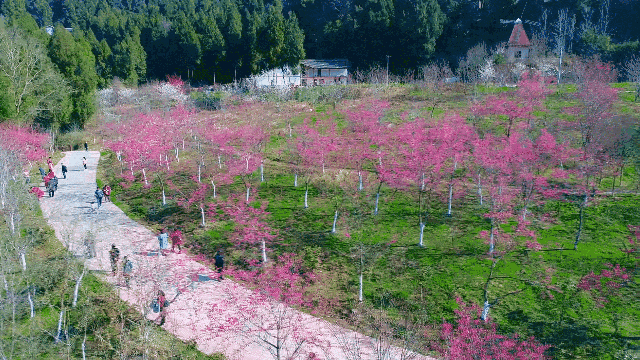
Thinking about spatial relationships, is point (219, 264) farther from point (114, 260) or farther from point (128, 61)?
point (128, 61)

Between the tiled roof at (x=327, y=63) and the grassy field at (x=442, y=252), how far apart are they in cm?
3213

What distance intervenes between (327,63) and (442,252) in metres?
46.1

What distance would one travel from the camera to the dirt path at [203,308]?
1570 centimetres

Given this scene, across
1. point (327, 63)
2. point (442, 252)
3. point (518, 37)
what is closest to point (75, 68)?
point (327, 63)

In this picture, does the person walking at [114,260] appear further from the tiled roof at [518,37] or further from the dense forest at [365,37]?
the tiled roof at [518,37]

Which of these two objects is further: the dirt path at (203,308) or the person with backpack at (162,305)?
the person with backpack at (162,305)

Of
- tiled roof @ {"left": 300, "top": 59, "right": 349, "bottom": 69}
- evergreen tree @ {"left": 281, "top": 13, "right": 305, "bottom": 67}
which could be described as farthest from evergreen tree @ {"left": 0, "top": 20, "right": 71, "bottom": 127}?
tiled roof @ {"left": 300, "top": 59, "right": 349, "bottom": 69}

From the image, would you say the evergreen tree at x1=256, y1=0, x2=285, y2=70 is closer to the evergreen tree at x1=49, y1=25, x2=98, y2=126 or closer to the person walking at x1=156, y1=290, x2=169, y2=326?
the evergreen tree at x1=49, y1=25, x2=98, y2=126

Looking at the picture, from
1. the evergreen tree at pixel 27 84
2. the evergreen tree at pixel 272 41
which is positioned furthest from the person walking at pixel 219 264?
the evergreen tree at pixel 272 41

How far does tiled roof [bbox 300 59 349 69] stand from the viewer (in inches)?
2453

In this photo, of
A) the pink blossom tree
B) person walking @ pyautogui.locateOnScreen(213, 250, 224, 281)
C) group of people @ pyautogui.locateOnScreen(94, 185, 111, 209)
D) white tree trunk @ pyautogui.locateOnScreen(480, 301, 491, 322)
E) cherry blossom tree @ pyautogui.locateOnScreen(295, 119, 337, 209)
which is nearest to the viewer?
white tree trunk @ pyautogui.locateOnScreen(480, 301, 491, 322)

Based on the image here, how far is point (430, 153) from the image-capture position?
25281 mm

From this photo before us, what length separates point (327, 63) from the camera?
6344 cm

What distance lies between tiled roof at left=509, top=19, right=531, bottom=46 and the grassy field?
32.1 metres
